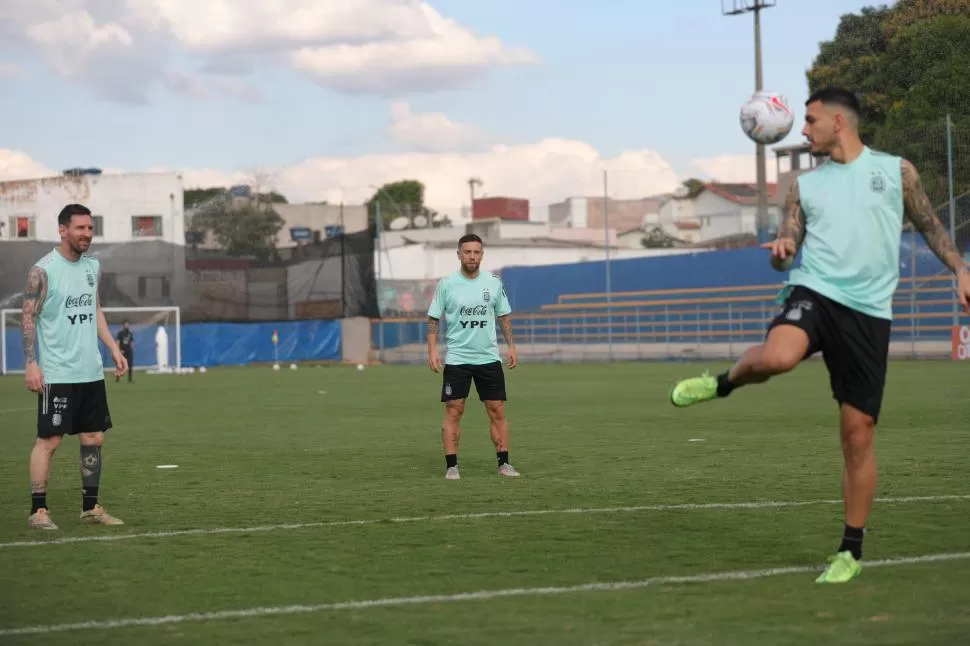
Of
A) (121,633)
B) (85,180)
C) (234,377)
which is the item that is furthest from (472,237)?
(85,180)

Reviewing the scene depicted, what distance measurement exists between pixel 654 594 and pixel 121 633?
7.27ft

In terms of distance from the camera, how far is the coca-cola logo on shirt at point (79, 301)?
8688mm

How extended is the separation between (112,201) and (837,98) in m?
63.9

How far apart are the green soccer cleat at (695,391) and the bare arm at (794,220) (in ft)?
2.44

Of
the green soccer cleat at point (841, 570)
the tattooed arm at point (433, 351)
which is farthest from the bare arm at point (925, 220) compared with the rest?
the tattooed arm at point (433, 351)

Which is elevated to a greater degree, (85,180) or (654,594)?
(85,180)

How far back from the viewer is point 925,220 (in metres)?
6.47

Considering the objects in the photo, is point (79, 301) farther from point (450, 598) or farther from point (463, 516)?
point (450, 598)

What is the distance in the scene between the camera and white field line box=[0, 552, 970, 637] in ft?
18.5

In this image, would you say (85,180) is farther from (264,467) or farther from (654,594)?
(654,594)

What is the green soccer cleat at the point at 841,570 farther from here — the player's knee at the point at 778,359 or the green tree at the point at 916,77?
the green tree at the point at 916,77

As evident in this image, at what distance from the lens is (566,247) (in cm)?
7975

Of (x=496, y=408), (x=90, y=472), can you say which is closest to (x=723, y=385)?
(x=90, y=472)

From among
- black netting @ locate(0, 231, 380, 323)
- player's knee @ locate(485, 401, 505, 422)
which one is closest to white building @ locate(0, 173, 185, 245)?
black netting @ locate(0, 231, 380, 323)
